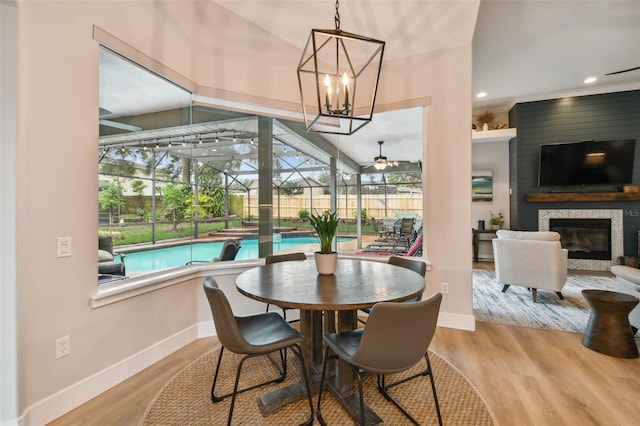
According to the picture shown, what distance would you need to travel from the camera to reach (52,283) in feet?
5.89

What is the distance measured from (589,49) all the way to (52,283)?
265 inches

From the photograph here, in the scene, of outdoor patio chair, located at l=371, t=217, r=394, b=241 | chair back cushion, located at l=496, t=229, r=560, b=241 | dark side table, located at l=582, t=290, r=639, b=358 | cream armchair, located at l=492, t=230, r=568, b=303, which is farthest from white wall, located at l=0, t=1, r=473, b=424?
chair back cushion, located at l=496, t=229, r=560, b=241

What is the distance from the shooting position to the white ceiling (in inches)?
108

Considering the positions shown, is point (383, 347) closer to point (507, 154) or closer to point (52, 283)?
point (52, 283)

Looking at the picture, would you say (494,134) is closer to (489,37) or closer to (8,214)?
(489,37)

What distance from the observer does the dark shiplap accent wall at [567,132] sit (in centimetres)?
558

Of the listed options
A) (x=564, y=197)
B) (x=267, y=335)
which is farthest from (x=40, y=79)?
(x=564, y=197)

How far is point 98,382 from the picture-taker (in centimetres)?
200

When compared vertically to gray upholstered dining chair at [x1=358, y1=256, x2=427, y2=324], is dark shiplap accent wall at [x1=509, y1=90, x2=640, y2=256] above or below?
above

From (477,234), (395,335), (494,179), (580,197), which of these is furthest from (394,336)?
(494,179)

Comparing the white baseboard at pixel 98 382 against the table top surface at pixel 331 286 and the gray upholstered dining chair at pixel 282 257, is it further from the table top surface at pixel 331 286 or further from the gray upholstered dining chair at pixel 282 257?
the table top surface at pixel 331 286

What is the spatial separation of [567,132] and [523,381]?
19.5 feet

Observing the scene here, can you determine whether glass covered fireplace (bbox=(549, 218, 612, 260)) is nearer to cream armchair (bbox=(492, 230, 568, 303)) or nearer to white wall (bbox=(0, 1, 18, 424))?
cream armchair (bbox=(492, 230, 568, 303))

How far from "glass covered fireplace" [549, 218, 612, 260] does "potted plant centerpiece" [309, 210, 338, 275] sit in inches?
237
